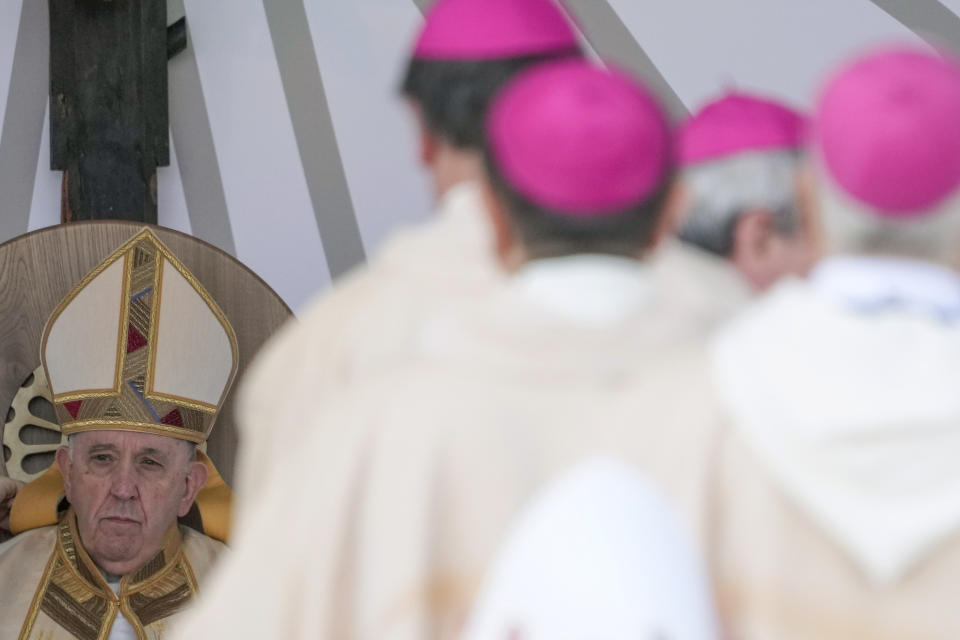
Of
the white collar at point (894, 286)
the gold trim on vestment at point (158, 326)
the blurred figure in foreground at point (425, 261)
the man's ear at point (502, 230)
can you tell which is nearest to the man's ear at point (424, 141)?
the blurred figure in foreground at point (425, 261)

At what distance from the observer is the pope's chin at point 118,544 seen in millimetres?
3326

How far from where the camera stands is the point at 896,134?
131 centimetres

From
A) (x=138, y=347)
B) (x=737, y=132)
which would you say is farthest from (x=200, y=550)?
(x=737, y=132)

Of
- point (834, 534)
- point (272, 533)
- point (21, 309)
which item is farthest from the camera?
point (21, 309)

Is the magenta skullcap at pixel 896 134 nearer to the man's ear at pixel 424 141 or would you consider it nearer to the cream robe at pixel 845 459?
the cream robe at pixel 845 459

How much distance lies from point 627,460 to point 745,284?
1.03 feet

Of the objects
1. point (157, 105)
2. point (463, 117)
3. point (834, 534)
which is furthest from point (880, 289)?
point (157, 105)

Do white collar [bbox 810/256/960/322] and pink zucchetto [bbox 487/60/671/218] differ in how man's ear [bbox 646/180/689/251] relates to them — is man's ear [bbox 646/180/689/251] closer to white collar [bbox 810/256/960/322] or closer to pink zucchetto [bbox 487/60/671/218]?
pink zucchetto [bbox 487/60/671/218]

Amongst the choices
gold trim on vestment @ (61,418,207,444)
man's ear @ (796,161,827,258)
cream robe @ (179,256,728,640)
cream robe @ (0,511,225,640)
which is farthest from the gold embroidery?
man's ear @ (796,161,827,258)

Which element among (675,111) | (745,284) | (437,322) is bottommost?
(675,111)

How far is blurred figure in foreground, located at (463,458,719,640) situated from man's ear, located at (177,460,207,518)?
2096 millimetres

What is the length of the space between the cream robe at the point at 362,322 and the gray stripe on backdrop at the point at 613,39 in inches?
83.5

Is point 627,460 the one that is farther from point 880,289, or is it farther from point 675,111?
point 675,111

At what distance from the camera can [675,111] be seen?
11.9 ft
